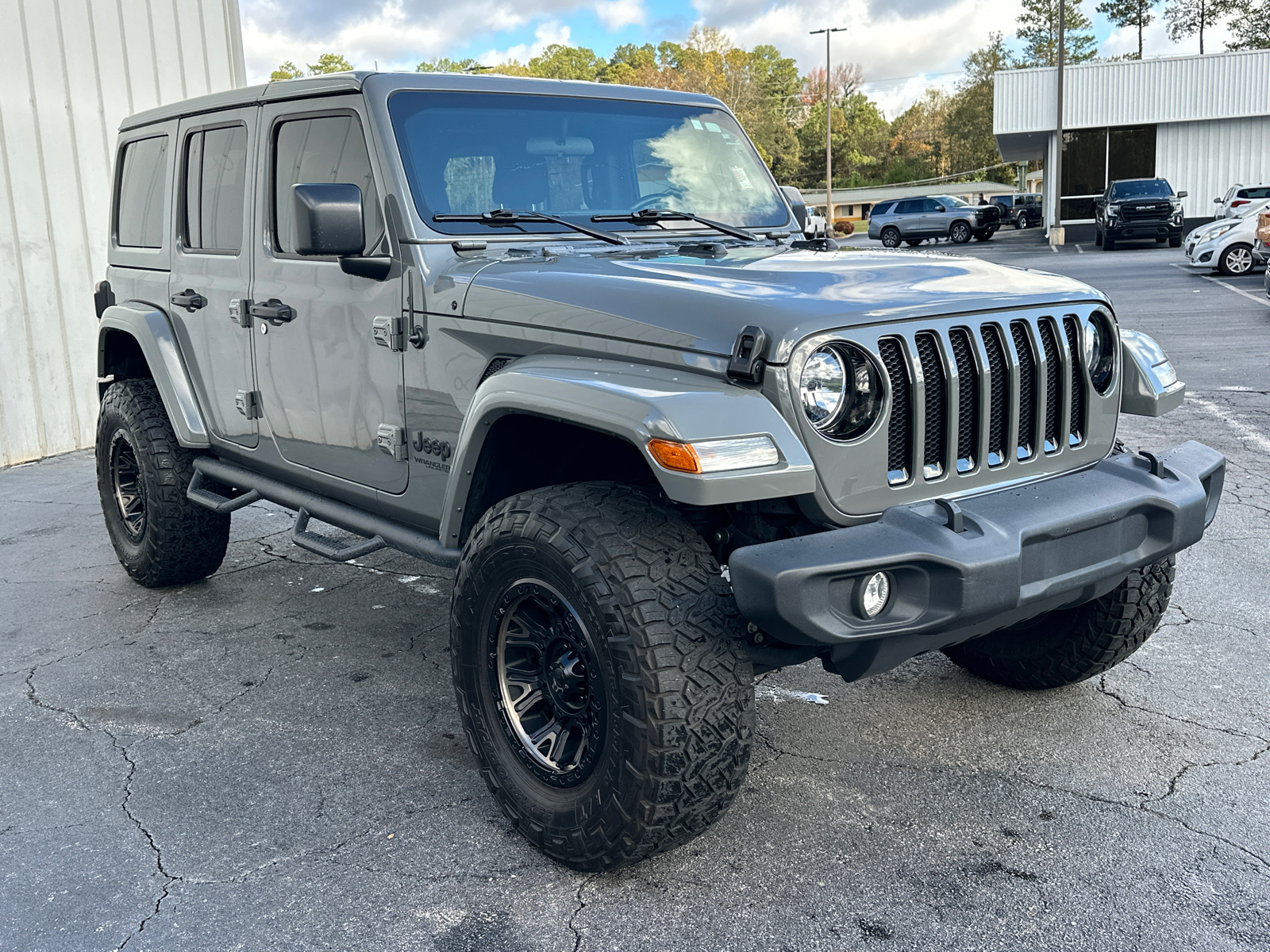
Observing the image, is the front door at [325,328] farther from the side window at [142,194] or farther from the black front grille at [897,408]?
the black front grille at [897,408]

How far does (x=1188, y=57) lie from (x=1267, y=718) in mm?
35594

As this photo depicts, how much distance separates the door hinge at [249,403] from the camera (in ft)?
14.3

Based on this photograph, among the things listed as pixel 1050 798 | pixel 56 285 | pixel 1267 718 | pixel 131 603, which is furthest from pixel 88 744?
pixel 56 285

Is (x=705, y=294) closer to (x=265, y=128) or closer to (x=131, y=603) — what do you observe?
(x=265, y=128)

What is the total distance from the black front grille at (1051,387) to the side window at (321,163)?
6.47ft

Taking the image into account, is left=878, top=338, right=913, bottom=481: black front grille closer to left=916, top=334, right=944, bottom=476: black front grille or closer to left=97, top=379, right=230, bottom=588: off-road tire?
left=916, top=334, right=944, bottom=476: black front grille

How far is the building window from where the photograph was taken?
1379 inches

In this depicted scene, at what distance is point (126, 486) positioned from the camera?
546cm

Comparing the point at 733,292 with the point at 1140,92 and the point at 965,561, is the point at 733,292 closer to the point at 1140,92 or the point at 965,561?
the point at 965,561

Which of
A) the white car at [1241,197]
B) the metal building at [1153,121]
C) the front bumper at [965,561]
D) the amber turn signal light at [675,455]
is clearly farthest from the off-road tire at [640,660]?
the metal building at [1153,121]

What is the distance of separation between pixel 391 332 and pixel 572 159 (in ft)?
2.92

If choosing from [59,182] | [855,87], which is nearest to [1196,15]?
[855,87]

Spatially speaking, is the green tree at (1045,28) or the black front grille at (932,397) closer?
the black front grille at (932,397)

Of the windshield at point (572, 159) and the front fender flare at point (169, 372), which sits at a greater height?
the windshield at point (572, 159)
